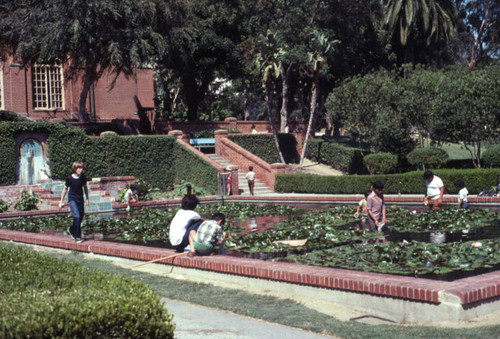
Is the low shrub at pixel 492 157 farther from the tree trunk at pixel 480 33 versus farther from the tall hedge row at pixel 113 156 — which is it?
the tree trunk at pixel 480 33

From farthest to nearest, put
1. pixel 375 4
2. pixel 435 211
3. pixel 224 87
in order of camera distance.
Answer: pixel 224 87 → pixel 375 4 → pixel 435 211

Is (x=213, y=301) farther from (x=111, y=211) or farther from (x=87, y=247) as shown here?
(x=111, y=211)

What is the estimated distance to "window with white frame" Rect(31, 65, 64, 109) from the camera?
41.7 metres

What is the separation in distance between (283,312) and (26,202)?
2120 centimetres

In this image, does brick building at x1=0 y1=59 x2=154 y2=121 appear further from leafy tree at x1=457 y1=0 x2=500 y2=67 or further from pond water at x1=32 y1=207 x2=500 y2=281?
leafy tree at x1=457 y1=0 x2=500 y2=67

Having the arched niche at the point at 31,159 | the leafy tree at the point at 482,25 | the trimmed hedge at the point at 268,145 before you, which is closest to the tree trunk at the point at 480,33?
the leafy tree at the point at 482,25

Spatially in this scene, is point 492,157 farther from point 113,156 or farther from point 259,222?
point 113,156

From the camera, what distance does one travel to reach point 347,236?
592 inches

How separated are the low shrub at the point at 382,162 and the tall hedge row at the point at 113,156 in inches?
341

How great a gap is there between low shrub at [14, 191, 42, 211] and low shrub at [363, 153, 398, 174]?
57.3 feet

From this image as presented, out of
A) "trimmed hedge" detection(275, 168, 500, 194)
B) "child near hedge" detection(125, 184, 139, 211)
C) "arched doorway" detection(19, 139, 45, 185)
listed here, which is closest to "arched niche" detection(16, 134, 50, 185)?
"arched doorway" detection(19, 139, 45, 185)

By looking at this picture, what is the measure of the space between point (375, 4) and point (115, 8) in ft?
65.1

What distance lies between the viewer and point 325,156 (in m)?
43.5

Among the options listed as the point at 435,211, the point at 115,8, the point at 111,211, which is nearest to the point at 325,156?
the point at 115,8
